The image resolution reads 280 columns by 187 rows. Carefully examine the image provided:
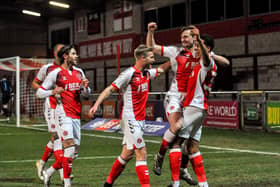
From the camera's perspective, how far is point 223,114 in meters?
20.8

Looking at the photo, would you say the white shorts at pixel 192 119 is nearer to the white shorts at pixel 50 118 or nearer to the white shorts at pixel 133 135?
the white shorts at pixel 133 135

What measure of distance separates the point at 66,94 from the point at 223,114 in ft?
43.3

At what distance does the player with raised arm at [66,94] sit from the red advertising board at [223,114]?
12479 millimetres

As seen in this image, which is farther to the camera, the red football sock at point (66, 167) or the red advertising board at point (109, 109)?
the red advertising board at point (109, 109)

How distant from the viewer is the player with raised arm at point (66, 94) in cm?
817

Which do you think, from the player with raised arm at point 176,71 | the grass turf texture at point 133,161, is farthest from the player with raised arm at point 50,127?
the player with raised arm at point 176,71

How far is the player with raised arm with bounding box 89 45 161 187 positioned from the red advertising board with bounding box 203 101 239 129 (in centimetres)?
1333

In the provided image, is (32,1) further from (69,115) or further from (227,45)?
(69,115)

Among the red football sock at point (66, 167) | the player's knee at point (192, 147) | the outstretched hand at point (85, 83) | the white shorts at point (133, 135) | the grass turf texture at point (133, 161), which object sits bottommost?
the grass turf texture at point (133, 161)

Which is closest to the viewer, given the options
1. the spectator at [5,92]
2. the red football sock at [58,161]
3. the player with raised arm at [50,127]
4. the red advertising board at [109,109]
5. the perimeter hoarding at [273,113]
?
the red football sock at [58,161]

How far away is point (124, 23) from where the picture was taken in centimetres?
4050

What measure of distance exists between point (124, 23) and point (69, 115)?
107 ft

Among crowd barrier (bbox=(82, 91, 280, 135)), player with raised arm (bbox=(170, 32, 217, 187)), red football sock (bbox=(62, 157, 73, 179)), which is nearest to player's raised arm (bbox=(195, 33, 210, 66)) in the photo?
player with raised arm (bbox=(170, 32, 217, 187))

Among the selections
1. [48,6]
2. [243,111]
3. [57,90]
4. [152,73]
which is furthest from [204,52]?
[48,6]
